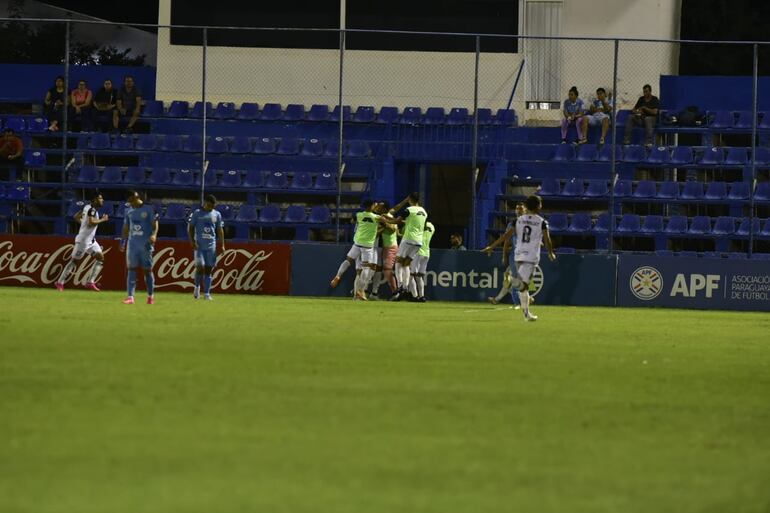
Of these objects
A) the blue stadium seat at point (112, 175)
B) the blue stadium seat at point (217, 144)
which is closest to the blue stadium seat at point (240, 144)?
the blue stadium seat at point (217, 144)

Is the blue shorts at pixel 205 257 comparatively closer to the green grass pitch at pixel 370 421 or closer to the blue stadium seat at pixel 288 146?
the green grass pitch at pixel 370 421

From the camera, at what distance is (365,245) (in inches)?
1203

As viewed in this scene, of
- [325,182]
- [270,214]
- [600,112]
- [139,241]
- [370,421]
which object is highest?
[600,112]

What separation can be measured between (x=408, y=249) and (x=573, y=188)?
578 cm

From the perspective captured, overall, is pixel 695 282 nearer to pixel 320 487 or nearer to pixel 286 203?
pixel 286 203

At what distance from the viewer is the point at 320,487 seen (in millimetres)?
7793

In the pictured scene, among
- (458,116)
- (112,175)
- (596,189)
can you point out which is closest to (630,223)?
(596,189)

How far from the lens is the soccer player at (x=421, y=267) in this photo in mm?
30891

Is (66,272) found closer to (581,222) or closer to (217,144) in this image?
(217,144)

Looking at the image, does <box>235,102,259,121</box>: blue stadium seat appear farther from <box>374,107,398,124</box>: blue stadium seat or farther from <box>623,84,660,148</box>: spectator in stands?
<box>623,84,660,148</box>: spectator in stands

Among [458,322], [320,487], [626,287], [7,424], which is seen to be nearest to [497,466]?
[320,487]

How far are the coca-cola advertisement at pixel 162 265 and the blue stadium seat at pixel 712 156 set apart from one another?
34.4 ft

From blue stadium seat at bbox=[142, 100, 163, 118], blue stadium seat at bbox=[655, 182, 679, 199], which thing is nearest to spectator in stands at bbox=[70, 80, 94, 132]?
blue stadium seat at bbox=[142, 100, 163, 118]

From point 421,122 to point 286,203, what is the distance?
13.6 feet
